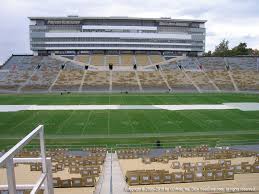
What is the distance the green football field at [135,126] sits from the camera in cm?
2748

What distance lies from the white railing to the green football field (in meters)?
22.7

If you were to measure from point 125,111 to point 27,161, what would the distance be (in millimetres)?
37354

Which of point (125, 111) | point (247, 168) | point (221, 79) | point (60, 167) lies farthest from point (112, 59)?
point (247, 168)

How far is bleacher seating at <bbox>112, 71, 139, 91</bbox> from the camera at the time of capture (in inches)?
2785

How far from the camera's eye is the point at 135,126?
32594mm

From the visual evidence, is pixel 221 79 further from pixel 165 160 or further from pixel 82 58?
pixel 165 160

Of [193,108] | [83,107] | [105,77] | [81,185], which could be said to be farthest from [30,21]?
[81,185]

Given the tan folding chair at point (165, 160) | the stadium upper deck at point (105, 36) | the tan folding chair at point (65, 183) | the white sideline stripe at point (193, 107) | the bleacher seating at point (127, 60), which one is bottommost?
the white sideline stripe at point (193, 107)

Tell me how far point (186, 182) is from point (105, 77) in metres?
65.9

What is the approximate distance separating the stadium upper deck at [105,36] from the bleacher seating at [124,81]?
742 inches

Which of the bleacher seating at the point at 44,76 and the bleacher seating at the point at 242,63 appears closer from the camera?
the bleacher seating at the point at 44,76

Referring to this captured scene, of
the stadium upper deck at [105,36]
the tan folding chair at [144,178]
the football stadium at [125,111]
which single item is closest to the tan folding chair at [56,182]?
the football stadium at [125,111]

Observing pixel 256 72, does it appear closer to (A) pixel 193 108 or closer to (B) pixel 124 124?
(A) pixel 193 108

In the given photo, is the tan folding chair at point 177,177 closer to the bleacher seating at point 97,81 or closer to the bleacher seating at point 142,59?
the bleacher seating at point 97,81
